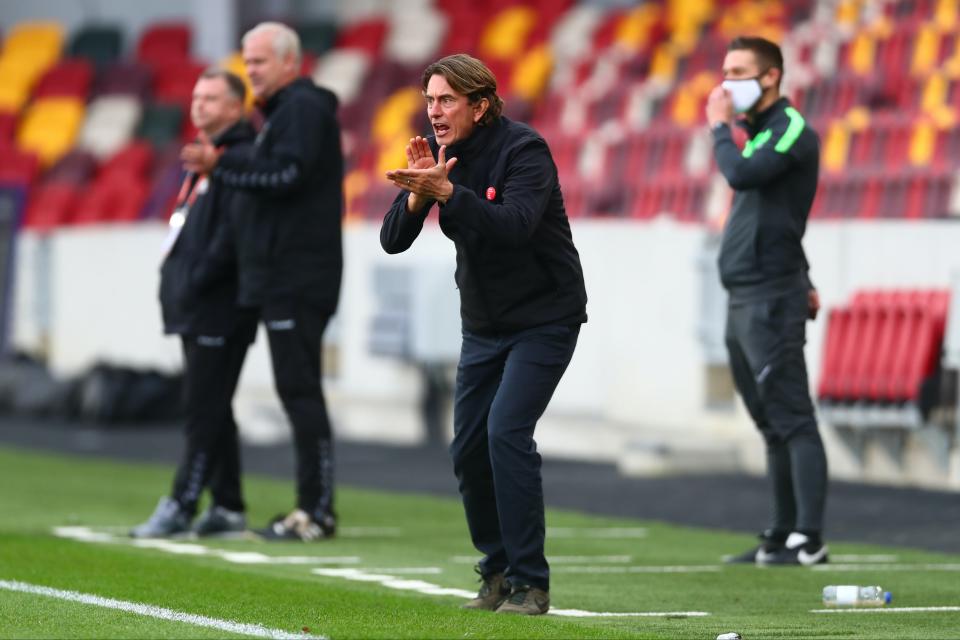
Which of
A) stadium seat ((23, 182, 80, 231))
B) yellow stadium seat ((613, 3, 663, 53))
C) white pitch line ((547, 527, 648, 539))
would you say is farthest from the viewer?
stadium seat ((23, 182, 80, 231))

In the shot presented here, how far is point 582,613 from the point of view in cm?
589

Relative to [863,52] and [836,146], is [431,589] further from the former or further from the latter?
[863,52]

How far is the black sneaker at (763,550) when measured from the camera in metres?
7.62

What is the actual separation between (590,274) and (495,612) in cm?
890

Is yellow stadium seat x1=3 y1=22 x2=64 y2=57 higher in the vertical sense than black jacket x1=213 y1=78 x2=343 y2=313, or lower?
higher

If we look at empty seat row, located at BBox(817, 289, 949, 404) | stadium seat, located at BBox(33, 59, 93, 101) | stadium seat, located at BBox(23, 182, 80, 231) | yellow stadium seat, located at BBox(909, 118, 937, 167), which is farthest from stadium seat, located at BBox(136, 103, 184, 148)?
empty seat row, located at BBox(817, 289, 949, 404)

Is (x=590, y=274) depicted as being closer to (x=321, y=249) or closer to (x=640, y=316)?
(x=640, y=316)

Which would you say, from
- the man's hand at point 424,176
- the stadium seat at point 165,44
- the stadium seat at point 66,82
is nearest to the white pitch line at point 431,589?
the man's hand at point 424,176

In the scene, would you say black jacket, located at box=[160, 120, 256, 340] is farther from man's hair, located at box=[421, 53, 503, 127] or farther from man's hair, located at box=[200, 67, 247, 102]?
man's hair, located at box=[421, 53, 503, 127]

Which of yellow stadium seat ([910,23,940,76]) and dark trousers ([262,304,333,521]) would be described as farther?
yellow stadium seat ([910,23,940,76])

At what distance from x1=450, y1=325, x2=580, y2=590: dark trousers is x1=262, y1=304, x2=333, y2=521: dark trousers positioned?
94.4 inches

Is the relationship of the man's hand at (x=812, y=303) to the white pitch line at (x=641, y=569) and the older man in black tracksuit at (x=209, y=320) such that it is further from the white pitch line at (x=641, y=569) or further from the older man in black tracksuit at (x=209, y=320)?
the older man in black tracksuit at (x=209, y=320)

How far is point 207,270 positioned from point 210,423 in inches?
26.0

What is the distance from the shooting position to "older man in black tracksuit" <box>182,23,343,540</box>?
838 centimetres
